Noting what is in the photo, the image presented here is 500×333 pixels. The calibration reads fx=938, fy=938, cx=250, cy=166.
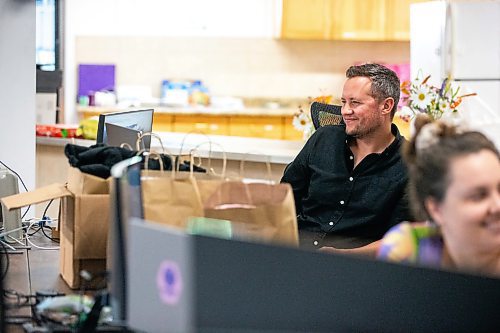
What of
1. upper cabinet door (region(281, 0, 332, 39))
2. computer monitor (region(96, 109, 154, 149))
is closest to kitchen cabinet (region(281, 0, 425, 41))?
upper cabinet door (region(281, 0, 332, 39))

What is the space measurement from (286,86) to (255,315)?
7451 millimetres

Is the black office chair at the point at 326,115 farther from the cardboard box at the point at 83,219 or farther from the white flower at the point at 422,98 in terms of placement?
the cardboard box at the point at 83,219

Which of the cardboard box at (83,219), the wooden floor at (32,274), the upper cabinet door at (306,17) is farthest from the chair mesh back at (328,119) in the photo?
the upper cabinet door at (306,17)

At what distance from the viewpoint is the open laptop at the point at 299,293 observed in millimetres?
1439

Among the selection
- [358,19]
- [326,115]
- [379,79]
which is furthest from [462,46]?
[379,79]

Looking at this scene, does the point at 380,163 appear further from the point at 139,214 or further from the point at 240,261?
the point at 240,261

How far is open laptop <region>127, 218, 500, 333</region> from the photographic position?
1.44 meters

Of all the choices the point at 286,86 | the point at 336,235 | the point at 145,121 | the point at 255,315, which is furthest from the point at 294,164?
the point at 286,86

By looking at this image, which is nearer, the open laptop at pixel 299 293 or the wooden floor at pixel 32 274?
the open laptop at pixel 299 293

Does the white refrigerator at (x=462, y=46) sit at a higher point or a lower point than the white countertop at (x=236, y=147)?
higher

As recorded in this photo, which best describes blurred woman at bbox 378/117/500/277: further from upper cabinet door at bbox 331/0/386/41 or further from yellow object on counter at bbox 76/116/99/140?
upper cabinet door at bbox 331/0/386/41

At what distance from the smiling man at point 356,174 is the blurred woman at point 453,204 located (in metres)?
1.34

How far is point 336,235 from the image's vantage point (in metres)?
3.33

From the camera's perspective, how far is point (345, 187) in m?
3.35
